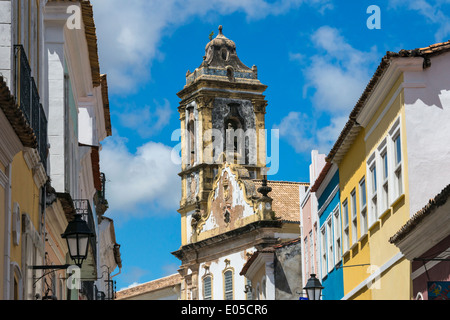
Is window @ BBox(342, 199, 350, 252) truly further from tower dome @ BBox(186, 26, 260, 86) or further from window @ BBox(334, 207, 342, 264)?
tower dome @ BBox(186, 26, 260, 86)

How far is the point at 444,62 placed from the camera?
61.3 feet

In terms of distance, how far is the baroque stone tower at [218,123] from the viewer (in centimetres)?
6494

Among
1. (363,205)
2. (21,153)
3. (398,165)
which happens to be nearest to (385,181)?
(398,165)

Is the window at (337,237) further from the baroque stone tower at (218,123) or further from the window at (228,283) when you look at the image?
the baroque stone tower at (218,123)

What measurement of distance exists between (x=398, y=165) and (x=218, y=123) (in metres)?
47.4

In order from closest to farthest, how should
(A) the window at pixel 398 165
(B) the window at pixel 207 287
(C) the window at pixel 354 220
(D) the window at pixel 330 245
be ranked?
(A) the window at pixel 398 165
(C) the window at pixel 354 220
(D) the window at pixel 330 245
(B) the window at pixel 207 287

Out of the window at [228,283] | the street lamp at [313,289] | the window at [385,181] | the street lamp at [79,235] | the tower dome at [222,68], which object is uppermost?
the tower dome at [222,68]

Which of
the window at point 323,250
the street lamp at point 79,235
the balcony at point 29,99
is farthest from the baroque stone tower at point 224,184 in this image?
the street lamp at point 79,235

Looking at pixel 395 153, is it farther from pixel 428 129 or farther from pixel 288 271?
pixel 288 271

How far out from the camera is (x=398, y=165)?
61.3 ft

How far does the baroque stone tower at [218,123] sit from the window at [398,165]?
45.0m

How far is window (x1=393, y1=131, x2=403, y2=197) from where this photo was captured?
18.6m

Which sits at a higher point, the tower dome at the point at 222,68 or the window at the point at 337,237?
the tower dome at the point at 222,68

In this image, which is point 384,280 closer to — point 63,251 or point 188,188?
point 63,251
